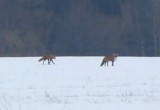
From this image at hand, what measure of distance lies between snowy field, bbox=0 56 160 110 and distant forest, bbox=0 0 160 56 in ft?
90.8

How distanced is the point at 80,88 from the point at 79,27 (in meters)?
39.1

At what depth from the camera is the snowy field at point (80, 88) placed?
1443 cm

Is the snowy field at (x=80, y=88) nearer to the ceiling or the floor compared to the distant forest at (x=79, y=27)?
nearer to the floor

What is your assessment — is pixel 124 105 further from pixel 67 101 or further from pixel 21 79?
pixel 21 79

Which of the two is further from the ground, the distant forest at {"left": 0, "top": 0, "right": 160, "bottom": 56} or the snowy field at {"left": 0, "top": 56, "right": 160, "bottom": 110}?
the distant forest at {"left": 0, "top": 0, "right": 160, "bottom": 56}

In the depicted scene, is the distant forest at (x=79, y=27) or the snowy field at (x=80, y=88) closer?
the snowy field at (x=80, y=88)

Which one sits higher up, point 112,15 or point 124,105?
point 112,15

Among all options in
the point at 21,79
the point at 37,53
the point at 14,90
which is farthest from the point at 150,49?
the point at 14,90

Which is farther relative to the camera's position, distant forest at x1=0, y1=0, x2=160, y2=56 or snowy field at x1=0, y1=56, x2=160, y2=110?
distant forest at x1=0, y1=0, x2=160, y2=56

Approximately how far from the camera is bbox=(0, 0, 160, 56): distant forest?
55.4m

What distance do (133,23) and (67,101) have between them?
42.0 meters

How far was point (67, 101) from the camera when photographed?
15195 mm

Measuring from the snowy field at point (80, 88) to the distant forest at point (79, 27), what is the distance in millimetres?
27677

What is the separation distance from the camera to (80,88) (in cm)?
1878
